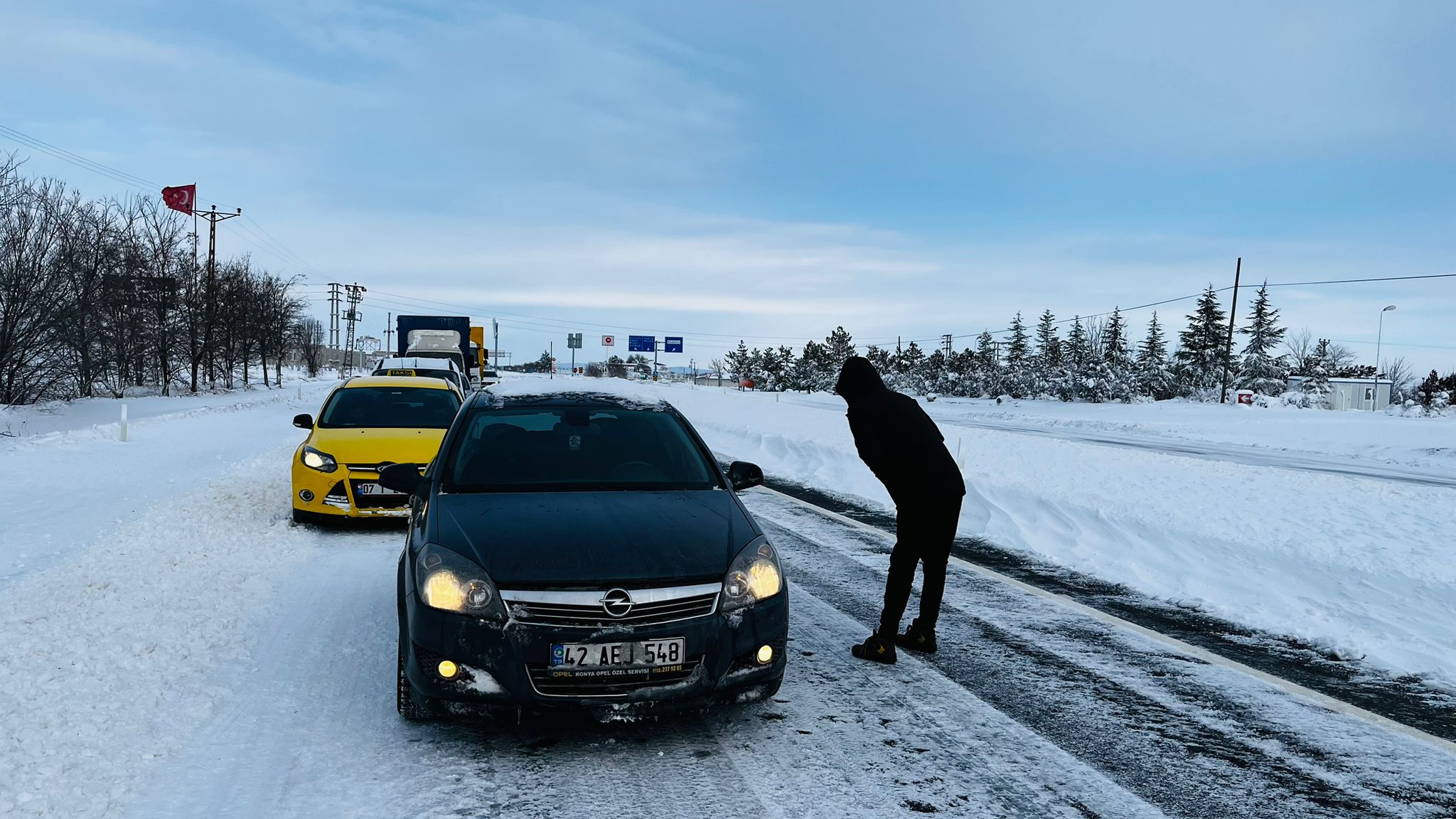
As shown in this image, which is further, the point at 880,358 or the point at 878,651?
the point at 880,358

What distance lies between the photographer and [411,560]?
13.1 feet

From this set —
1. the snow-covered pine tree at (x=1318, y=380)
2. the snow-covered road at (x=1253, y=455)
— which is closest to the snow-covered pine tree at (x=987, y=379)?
the snow-covered pine tree at (x=1318, y=380)

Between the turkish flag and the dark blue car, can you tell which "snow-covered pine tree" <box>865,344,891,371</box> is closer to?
the turkish flag

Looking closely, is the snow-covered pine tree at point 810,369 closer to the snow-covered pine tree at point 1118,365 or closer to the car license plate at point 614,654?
the snow-covered pine tree at point 1118,365

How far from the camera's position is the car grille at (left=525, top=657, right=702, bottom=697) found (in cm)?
347

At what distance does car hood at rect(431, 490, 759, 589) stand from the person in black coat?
3.35 ft

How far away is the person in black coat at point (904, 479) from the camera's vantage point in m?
4.97

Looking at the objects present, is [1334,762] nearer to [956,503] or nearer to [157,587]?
[956,503]

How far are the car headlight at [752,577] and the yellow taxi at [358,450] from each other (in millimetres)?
5431

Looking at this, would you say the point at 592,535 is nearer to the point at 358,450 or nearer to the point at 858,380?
the point at 858,380

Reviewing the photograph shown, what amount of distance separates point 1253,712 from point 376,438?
7.88m

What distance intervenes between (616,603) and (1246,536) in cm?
750

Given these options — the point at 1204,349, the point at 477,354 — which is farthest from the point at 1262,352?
the point at 477,354

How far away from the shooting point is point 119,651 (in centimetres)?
464
